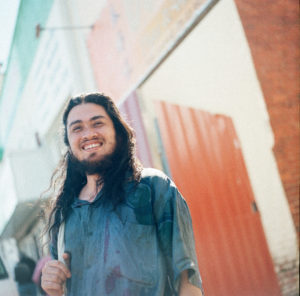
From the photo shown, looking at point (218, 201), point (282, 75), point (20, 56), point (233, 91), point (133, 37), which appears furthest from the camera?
point (20, 56)

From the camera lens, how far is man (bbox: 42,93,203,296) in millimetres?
1325

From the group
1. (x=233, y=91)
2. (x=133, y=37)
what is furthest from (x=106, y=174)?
(x=233, y=91)

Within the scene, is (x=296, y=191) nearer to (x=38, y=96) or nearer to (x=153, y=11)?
(x=153, y=11)

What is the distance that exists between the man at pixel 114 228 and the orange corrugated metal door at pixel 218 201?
80.7 inches

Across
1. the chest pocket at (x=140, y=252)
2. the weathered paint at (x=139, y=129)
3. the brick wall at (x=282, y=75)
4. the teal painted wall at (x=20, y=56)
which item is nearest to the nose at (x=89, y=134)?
the chest pocket at (x=140, y=252)

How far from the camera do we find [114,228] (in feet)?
4.59

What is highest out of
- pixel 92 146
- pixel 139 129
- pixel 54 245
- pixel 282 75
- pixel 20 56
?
pixel 20 56

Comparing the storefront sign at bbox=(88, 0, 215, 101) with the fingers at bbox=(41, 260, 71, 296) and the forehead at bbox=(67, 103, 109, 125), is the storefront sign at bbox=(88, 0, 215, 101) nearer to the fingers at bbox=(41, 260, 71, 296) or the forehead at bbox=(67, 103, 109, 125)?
the forehead at bbox=(67, 103, 109, 125)

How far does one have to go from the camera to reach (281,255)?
3.97 m

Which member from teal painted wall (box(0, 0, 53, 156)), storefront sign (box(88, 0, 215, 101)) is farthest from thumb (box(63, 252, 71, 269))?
teal painted wall (box(0, 0, 53, 156))

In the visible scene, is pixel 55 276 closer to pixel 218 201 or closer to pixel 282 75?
pixel 218 201

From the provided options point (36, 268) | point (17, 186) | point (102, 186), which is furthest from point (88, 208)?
point (17, 186)

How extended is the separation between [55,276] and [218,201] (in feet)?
8.58

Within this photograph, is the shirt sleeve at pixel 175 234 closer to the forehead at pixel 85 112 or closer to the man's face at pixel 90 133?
the man's face at pixel 90 133
